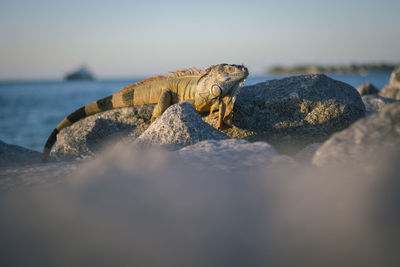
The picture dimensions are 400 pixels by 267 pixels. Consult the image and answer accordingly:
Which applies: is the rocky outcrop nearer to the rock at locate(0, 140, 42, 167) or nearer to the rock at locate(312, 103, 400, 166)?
the rock at locate(312, 103, 400, 166)

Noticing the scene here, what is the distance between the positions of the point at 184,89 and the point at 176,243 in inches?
134

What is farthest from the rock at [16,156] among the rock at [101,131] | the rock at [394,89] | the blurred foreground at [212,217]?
the rock at [394,89]

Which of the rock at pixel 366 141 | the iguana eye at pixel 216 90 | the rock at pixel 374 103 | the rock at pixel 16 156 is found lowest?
the rock at pixel 16 156

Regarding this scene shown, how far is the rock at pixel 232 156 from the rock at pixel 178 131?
67 centimetres

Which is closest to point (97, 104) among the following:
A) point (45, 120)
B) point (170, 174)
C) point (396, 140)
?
point (170, 174)

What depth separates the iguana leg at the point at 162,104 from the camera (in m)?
4.41

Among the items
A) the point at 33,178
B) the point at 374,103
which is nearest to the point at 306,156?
the point at 33,178

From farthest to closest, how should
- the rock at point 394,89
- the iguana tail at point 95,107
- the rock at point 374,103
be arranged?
the rock at point 394,89
the rock at point 374,103
the iguana tail at point 95,107

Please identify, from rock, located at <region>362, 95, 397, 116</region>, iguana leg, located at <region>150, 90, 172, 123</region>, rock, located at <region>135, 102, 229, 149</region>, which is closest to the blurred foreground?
rock, located at <region>135, 102, 229, 149</region>

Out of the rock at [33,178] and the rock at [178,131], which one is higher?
the rock at [178,131]

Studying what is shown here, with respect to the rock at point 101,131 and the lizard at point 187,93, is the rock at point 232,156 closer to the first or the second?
the lizard at point 187,93

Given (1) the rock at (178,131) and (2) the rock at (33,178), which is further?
(1) the rock at (178,131)

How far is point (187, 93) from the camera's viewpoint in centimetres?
447

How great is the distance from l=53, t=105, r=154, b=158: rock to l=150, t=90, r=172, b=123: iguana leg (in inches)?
16.9
